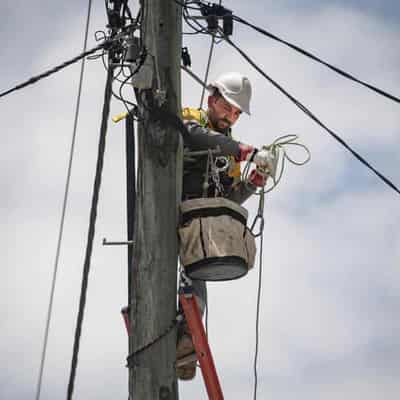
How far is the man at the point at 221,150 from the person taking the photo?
249 inches

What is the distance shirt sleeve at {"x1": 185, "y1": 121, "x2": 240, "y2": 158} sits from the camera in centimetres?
632

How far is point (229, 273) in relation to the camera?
19.7 ft

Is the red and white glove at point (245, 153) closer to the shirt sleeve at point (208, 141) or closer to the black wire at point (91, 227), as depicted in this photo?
the shirt sleeve at point (208, 141)

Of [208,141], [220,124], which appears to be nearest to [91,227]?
[208,141]

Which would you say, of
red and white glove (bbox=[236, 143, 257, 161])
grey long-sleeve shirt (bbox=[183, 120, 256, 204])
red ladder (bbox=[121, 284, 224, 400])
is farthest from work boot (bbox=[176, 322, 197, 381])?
red and white glove (bbox=[236, 143, 257, 161])

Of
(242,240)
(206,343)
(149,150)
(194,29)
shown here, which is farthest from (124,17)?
(206,343)

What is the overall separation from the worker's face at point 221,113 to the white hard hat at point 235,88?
1.8 inches

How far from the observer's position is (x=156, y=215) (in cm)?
571

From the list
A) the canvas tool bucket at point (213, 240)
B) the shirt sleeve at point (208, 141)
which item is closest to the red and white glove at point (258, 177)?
the shirt sleeve at point (208, 141)

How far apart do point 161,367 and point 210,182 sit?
154cm

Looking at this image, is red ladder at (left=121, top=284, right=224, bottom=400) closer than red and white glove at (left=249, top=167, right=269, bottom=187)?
Yes

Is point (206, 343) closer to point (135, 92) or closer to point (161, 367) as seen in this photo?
point (161, 367)

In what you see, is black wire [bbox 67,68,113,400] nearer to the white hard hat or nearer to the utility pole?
the utility pole

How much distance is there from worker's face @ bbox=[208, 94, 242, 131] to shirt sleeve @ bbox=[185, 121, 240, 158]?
64cm
